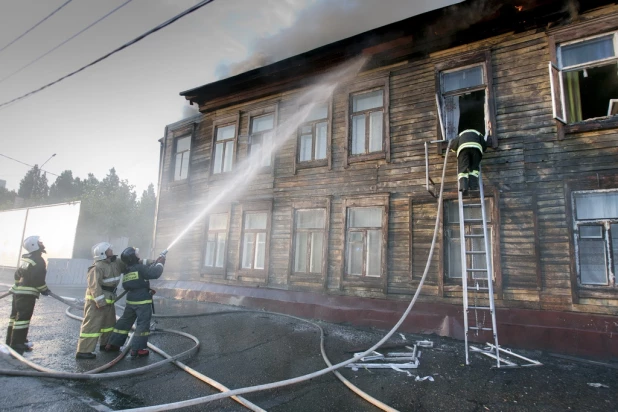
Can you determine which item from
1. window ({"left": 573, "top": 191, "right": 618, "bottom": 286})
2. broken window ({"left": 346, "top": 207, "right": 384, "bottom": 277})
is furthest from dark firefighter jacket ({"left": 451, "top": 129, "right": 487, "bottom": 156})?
broken window ({"left": 346, "top": 207, "right": 384, "bottom": 277})

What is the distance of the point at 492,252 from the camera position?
6.76m

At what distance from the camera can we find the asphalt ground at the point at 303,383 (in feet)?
A: 11.8

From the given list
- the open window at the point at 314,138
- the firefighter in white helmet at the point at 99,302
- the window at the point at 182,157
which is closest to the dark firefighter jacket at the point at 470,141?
the open window at the point at 314,138

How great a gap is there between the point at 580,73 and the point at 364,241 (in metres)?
6.04

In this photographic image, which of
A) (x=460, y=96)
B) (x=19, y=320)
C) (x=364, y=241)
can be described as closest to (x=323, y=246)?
(x=364, y=241)

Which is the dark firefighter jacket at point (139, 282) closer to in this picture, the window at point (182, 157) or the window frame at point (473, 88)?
the window frame at point (473, 88)

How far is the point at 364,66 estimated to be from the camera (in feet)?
30.0

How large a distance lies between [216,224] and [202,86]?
5.17 m

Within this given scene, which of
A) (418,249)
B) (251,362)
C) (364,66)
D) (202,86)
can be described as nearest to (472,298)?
(418,249)

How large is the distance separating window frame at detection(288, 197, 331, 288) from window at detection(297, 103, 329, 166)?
129 centimetres

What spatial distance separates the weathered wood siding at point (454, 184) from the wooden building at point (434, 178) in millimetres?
32

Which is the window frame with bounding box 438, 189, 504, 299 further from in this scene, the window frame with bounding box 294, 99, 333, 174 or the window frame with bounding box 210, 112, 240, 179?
the window frame with bounding box 210, 112, 240, 179

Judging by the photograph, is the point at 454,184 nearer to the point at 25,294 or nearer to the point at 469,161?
the point at 469,161

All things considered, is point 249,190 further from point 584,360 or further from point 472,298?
point 584,360
